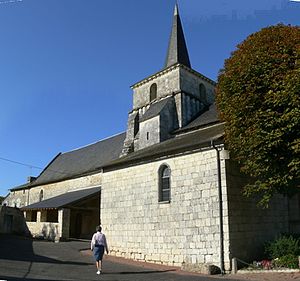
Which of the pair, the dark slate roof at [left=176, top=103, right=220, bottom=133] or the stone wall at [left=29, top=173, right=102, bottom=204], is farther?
the stone wall at [left=29, top=173, right=102, bottom=204]

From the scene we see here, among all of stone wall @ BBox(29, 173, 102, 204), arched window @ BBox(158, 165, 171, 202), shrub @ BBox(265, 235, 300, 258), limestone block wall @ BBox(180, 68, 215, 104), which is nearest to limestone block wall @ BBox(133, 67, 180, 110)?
limestone block wall @ BBox(180, 68, 215, 104)

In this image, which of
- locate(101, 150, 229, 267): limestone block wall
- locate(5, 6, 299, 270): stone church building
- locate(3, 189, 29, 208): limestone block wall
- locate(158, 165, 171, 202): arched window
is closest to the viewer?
locate(5, 6, 299, 270): stone church building

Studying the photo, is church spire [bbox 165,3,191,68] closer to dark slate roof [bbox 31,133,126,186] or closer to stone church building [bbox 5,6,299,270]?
stone church building [bbox 5,6,299,270]

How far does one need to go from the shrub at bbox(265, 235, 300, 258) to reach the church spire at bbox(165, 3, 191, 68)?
1581 cm

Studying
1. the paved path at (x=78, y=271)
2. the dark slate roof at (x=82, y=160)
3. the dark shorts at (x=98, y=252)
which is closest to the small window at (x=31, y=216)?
the dark slate roof at (x=82, y=160)

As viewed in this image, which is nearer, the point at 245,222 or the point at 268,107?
the point at 268,107

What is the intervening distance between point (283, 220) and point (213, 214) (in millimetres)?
4033

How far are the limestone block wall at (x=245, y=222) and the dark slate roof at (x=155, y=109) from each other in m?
9.98

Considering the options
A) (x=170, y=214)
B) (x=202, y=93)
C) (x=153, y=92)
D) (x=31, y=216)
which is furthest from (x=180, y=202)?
(x=31, y=216)

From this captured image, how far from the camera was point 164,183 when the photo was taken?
14.1m

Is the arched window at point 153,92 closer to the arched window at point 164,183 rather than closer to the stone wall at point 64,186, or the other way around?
the stone wall at point 64,186

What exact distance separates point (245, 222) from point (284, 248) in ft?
5.19

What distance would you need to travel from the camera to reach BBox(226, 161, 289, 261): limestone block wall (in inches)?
460

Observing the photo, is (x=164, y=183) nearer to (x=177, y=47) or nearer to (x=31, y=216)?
(x=177, y=47)
